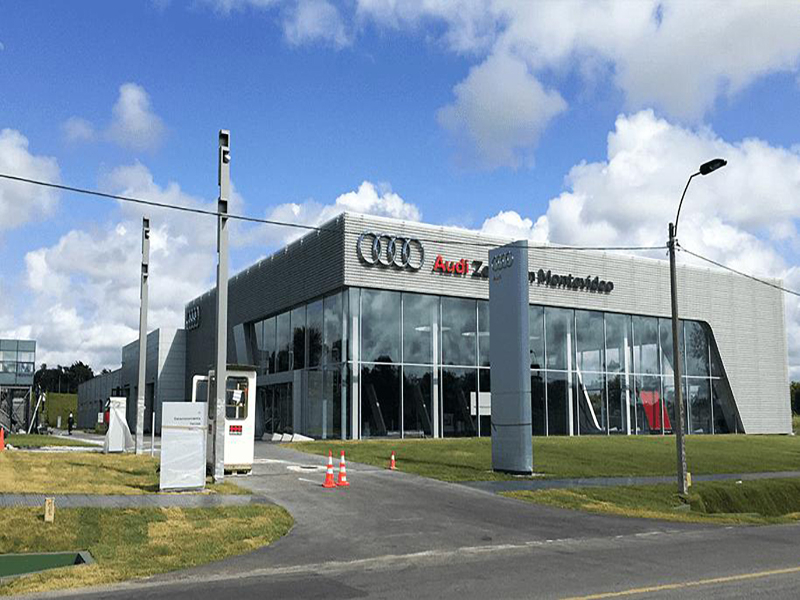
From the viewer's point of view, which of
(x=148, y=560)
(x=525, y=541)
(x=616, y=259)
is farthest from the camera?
(x=616, y=259)

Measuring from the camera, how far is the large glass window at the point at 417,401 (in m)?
37.6

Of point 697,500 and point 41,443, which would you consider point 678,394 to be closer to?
point 697,500

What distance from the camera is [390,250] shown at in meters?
37.1

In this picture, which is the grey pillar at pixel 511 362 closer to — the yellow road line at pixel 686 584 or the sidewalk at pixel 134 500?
the sidewalk at pixel 134 500

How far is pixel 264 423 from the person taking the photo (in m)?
43.8

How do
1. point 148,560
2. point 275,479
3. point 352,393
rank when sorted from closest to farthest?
1. point 148,560
2. point 275,479
3. point 352,393

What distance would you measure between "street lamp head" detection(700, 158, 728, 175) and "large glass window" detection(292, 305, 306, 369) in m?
25.0

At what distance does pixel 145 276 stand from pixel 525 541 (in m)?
17.4

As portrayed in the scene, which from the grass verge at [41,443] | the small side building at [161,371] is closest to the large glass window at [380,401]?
the grass verge at [41,443]

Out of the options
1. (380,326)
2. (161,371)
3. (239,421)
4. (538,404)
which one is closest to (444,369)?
(380,326)

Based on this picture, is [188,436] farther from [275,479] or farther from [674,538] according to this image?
[674,538]

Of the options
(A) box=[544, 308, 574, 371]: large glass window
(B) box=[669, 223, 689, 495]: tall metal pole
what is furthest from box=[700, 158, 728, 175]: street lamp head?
(A) box=[544, 308, 574, 371]: large glass window

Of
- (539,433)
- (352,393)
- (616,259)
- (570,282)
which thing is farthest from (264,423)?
(616,259)

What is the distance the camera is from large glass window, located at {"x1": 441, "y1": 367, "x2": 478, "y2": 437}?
38562 millimetres
